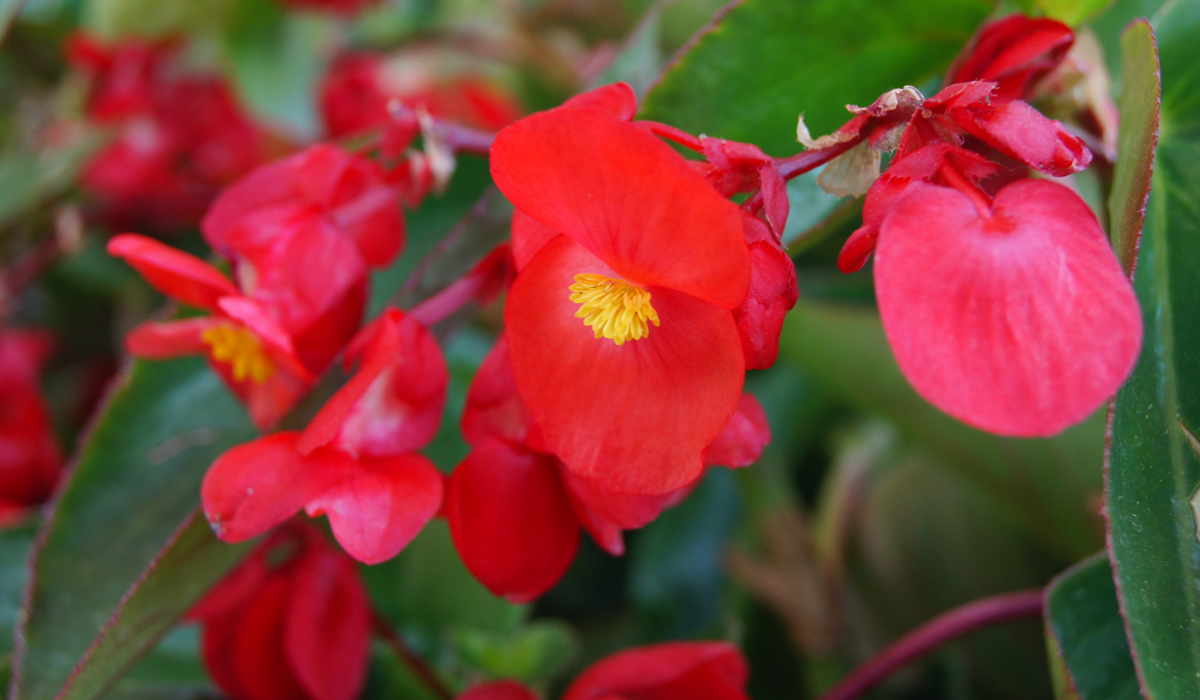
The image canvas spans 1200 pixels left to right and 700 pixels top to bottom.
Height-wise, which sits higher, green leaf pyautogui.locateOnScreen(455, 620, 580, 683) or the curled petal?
the curled petal

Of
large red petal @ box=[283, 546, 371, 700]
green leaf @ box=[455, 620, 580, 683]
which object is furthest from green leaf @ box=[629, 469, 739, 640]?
large red petal @ box=[283, 546, 371, 700]

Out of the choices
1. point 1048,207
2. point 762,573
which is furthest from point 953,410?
point 762,573

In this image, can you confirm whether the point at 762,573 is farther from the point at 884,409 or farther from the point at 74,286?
the point at 74,286

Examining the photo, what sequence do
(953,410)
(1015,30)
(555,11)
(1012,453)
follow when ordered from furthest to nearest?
(555,11), (1012,453), (1015,30), (953,410)

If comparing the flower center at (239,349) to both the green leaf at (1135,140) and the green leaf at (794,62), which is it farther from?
the green leaf at (1135,140)

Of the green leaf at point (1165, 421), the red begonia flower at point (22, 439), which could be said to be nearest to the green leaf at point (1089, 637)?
the green leaf at point (1165, 421)

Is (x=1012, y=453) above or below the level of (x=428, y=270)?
below

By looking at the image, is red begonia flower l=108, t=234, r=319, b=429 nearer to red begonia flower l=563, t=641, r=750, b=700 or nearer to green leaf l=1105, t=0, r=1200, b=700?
red begonia flower l=563, t=641, r=750, b=700
